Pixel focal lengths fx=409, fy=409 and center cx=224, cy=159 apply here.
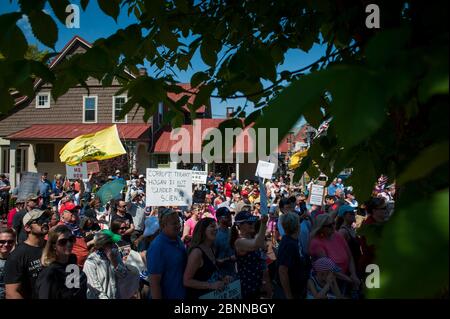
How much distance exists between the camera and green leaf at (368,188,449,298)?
0.59 m

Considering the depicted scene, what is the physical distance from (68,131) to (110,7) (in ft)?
95.2

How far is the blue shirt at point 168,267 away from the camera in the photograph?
13.7 ft

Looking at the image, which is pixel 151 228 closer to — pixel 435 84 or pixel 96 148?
pixel 435 84

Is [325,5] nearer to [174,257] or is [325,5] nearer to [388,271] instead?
[388,271]

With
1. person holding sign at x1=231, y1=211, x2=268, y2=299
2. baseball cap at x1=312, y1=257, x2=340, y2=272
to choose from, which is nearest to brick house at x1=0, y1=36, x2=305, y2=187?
person holding sign at x1=231, y1=211, x2=268, y2=299

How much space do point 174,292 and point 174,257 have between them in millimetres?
350

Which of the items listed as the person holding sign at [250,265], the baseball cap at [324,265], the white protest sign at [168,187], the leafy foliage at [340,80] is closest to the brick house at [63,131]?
the white protest sign at [168,187]

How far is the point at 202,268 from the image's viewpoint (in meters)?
4.29

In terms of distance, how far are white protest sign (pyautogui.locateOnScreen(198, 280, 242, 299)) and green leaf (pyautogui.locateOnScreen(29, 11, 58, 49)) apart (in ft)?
10.4

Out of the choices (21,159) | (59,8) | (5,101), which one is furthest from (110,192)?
(21,159)

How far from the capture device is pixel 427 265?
1.96ft

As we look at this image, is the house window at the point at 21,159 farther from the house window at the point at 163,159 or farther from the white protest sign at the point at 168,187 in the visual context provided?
the white protest sign at the point at 168,187

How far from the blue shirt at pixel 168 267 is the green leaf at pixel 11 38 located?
116 inches

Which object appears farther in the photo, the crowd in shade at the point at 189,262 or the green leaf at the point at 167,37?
the crowd in shade at the point at 189,262
